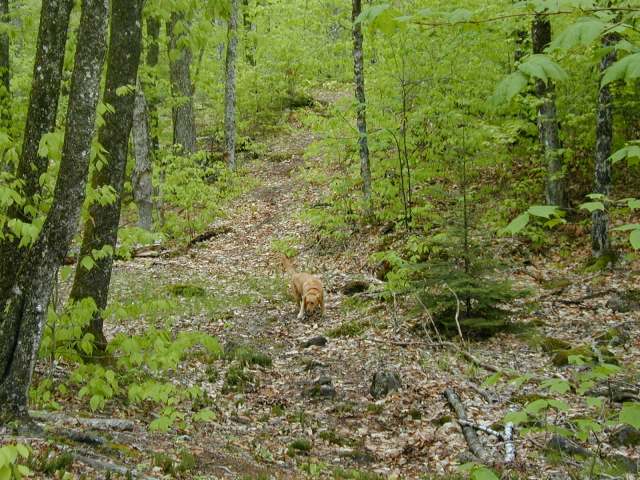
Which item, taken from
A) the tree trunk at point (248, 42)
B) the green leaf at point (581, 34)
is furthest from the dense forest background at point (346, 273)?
the tree trunk at point (248, 42)

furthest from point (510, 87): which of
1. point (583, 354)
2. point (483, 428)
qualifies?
point (583, 354)

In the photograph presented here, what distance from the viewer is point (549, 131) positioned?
1310cm

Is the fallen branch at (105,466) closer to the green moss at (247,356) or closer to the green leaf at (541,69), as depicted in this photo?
the green leaf at (541,69)

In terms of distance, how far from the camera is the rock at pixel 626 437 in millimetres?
5781

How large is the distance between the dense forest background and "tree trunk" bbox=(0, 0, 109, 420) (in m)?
0.02

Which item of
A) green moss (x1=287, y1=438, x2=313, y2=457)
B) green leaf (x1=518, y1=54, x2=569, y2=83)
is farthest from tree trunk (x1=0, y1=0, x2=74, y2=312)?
green leaf (x1=518, y1=54, x2=569, y2=83)

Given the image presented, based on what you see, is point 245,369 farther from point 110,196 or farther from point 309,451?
point 110,196

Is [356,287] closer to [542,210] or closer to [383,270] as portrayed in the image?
[383,270]

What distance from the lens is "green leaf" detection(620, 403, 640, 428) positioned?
9.59 feet

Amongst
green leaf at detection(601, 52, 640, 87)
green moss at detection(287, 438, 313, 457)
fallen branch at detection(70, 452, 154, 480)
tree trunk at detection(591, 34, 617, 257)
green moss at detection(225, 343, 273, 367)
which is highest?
tree trunk at detection(591, 34, 617, 257)

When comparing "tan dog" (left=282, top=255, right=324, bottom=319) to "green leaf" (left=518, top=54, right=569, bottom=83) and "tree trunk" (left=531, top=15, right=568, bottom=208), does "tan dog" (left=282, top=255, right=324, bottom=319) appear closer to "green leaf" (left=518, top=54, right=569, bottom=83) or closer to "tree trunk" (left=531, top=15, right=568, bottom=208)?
"tree trunk" (left=531, top=15, right=568, bottom=208)

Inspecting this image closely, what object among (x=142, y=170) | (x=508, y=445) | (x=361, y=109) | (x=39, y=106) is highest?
(x=361, y=109)

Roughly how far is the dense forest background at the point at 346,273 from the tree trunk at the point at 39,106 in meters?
0.02

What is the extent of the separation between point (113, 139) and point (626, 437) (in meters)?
6.63
